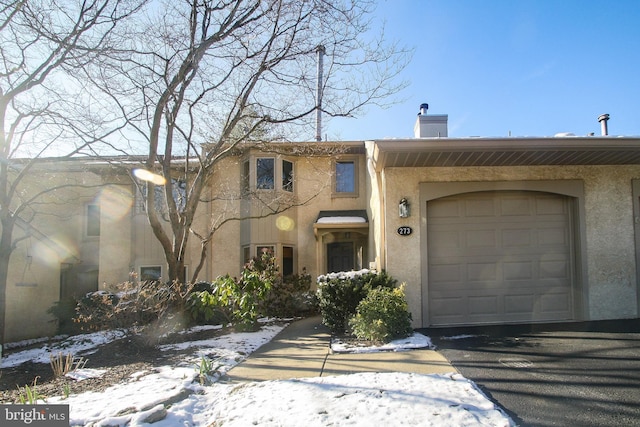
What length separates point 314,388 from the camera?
4496 mm

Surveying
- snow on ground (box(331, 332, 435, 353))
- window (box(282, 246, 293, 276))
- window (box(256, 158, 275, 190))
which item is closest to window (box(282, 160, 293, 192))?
window (box(256, 158, 275, 190))

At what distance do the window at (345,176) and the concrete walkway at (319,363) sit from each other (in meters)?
7.44

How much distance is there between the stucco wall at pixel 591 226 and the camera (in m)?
8.06

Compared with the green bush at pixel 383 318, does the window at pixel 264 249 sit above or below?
above

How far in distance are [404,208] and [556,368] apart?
3.80 meters

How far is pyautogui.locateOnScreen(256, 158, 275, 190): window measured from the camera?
44.4 feet

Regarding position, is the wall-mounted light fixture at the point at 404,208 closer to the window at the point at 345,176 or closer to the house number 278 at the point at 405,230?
the house number 278 at the point at 405,230

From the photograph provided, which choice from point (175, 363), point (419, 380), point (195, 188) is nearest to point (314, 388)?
point (419, 380)

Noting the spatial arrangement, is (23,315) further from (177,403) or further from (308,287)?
(177,403)

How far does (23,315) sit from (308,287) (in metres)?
9.53

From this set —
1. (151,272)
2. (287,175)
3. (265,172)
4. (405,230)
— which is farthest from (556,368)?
(151,272)

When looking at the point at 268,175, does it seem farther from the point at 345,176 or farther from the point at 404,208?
the point at 404,208

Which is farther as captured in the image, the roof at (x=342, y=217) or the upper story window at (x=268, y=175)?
the upper story window at (x=268, y=175)

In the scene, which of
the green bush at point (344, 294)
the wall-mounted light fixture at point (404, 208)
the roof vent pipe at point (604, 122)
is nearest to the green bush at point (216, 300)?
the green bush at point (344, 294)
